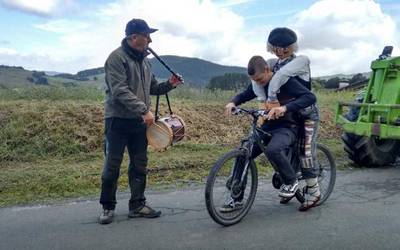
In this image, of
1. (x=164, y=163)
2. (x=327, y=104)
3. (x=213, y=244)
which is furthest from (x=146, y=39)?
(x=327, y=104)

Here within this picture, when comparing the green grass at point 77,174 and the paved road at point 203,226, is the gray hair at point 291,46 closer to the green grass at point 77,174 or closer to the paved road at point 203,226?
the paved road at point 203,226

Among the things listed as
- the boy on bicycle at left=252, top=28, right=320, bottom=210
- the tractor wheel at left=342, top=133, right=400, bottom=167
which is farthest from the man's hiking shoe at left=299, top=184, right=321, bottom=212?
the tractor wheel at left=342, top=133, right=400, bottom=167

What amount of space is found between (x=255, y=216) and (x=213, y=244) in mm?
964

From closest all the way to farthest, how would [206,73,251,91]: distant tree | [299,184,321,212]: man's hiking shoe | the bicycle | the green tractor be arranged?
the bicycle → [299,184,321,212]: man's hiking shoe → the green tractor → [206,73,251,91]: distant tree

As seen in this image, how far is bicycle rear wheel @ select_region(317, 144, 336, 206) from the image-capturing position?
6.10 m

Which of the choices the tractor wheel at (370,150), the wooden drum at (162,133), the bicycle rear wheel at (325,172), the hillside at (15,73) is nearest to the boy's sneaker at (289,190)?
the bicycle rear wheel at (325,172)

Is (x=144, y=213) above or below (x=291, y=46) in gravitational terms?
below

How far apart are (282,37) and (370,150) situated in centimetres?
357

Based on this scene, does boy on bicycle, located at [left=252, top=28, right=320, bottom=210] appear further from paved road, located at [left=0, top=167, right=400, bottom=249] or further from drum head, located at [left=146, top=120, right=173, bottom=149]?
drum head, located at [left=146, top=120, right=173, bottom=149]

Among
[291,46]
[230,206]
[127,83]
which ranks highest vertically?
[291,46]

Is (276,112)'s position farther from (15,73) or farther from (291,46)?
(15,73)

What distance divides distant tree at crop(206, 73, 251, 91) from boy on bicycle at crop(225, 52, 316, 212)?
33.4 ft

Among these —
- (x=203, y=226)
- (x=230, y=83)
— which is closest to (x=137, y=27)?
(x=203, y=226)

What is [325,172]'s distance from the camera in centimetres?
615
